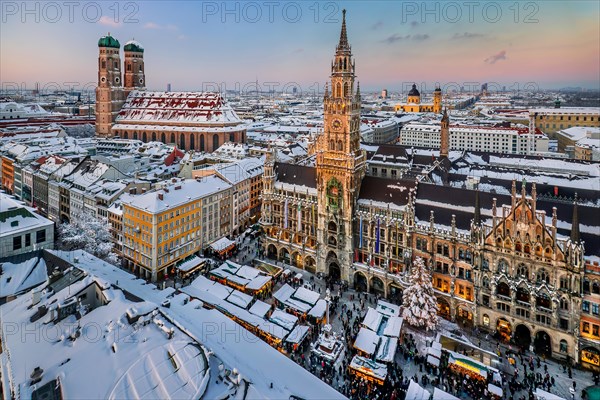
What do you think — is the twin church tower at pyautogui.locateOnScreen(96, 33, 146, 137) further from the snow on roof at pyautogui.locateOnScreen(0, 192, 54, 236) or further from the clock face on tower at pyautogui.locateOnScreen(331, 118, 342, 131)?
the clock face on tower at pyautogui.locateOnScreen(331, 118, 342, 131)

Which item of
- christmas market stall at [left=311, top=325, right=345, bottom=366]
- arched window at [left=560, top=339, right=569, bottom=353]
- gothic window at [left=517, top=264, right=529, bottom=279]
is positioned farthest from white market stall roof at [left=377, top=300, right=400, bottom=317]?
arched window at [left=560, top=339, right=569, bottom=353]

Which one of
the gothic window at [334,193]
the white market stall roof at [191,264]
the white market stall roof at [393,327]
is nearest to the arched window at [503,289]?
the white market stall roof at [393,327]

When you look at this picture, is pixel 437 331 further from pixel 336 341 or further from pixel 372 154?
pixel 372 154

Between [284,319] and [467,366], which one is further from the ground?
[284,319]

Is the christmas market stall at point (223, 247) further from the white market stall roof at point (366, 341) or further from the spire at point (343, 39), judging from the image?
the spire at point (343, 39)

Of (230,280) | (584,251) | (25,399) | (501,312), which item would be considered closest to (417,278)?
(501,312)

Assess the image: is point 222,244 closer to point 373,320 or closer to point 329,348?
point 373,320

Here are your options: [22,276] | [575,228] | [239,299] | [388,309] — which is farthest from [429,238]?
[22,276]
